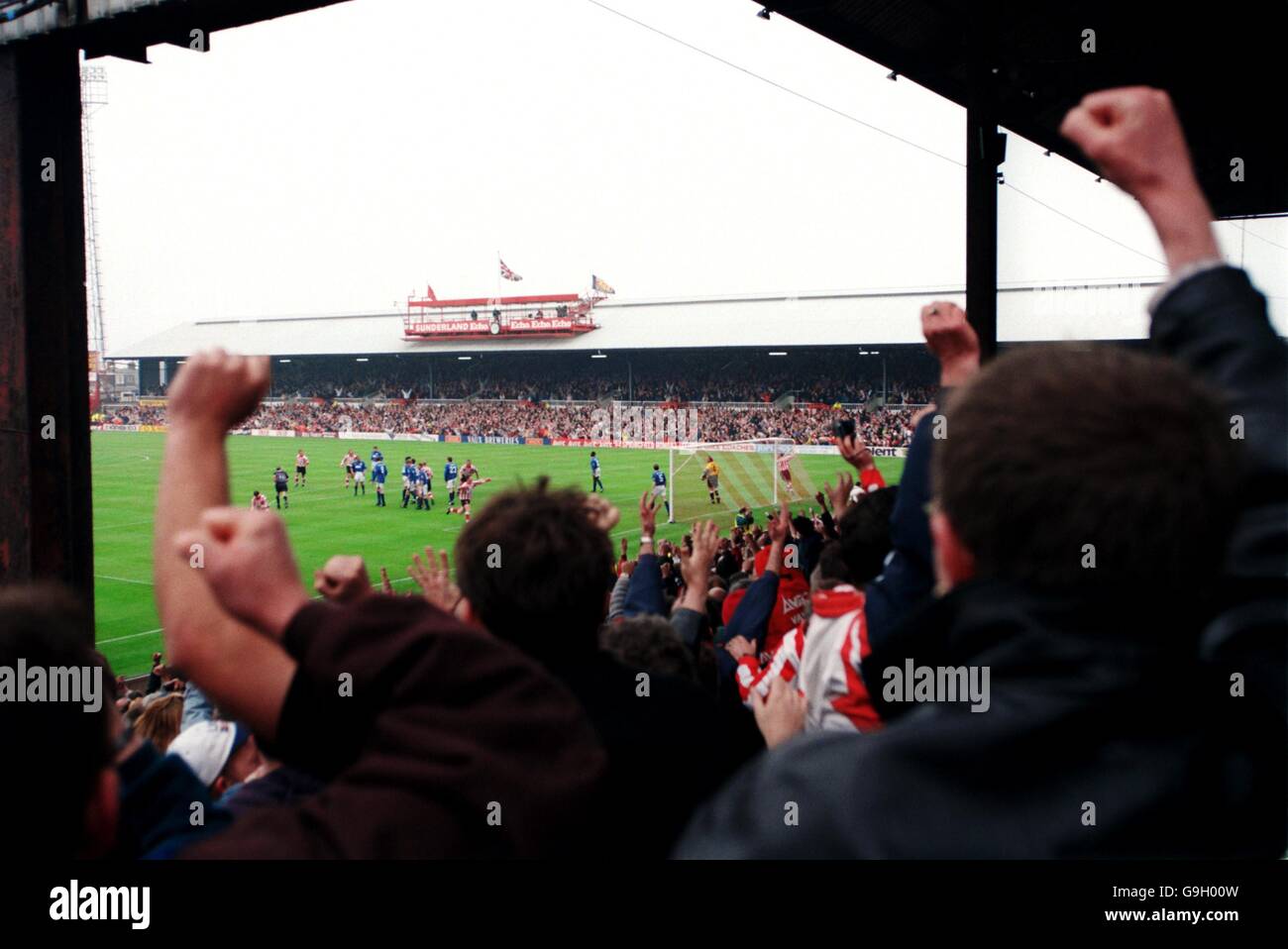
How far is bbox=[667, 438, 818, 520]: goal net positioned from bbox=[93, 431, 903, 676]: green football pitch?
0.44ft

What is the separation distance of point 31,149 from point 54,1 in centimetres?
72

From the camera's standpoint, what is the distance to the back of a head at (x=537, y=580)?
219 centimetres

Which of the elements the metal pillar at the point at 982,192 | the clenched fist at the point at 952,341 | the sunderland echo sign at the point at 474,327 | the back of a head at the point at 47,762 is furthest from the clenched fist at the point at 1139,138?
the sunderland echo sign at the point at 474,327

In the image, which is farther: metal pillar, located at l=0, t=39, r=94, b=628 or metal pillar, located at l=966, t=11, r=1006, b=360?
metal pillar, located at l=966, t=11, r=1006, b=360

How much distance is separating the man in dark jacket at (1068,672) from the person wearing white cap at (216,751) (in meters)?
2.87

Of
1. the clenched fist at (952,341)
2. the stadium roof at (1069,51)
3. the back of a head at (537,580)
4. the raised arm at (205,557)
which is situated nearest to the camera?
the raised arm at (205,557)

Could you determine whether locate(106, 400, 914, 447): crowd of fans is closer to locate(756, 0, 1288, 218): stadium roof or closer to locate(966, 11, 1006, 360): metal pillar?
locate(756, 0, 1288, 218): stadium roof

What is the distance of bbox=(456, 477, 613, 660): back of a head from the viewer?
2.19 meters

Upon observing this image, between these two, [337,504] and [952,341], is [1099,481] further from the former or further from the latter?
[337,504]

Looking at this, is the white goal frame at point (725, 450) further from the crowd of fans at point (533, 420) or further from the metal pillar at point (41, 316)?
the metal pillar at point (41, 316)

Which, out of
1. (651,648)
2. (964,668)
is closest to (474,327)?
(651,648)

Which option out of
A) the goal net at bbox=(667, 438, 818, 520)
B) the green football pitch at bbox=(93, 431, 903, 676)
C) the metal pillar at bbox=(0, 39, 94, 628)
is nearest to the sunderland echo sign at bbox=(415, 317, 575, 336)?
the green football pitch at bbox=(93, 431, 903, 676)

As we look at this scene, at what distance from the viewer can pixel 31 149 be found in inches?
209

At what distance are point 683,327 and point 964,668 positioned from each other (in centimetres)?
6202
